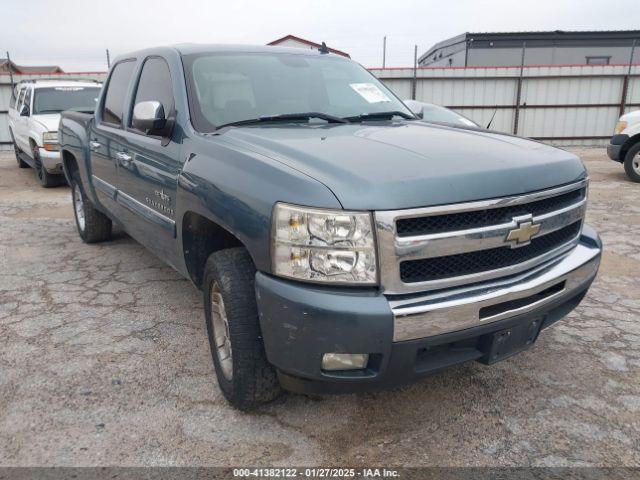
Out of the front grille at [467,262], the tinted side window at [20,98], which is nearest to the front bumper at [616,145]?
the front grille at [467,262]

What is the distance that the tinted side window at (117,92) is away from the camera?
13.2ft

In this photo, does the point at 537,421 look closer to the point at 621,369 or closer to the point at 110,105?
the point at 621,369

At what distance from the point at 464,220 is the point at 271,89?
5.48 ft

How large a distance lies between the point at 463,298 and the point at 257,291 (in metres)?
0.82

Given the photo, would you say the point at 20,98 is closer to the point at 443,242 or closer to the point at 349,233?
the point at 349,233

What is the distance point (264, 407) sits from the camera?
2.65 meters

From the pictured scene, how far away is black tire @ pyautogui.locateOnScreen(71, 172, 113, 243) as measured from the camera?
5340 mm

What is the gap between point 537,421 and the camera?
8.30ft

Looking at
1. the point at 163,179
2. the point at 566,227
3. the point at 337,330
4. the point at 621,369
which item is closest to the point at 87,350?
the point at 163,179

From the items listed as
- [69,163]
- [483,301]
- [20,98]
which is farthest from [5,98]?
[483,301]

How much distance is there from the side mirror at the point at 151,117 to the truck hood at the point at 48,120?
649 cm

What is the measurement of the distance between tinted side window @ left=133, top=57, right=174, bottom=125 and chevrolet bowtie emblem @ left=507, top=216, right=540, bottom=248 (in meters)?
2.04

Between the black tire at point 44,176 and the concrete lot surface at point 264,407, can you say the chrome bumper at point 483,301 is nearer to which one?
the concrete lot surface at point 264,407

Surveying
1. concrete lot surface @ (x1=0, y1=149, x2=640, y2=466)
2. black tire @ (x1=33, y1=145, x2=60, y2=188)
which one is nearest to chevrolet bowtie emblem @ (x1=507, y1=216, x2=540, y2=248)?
concrete lot surface @ (x1=0, y1=149, x2=640, y2=466)
